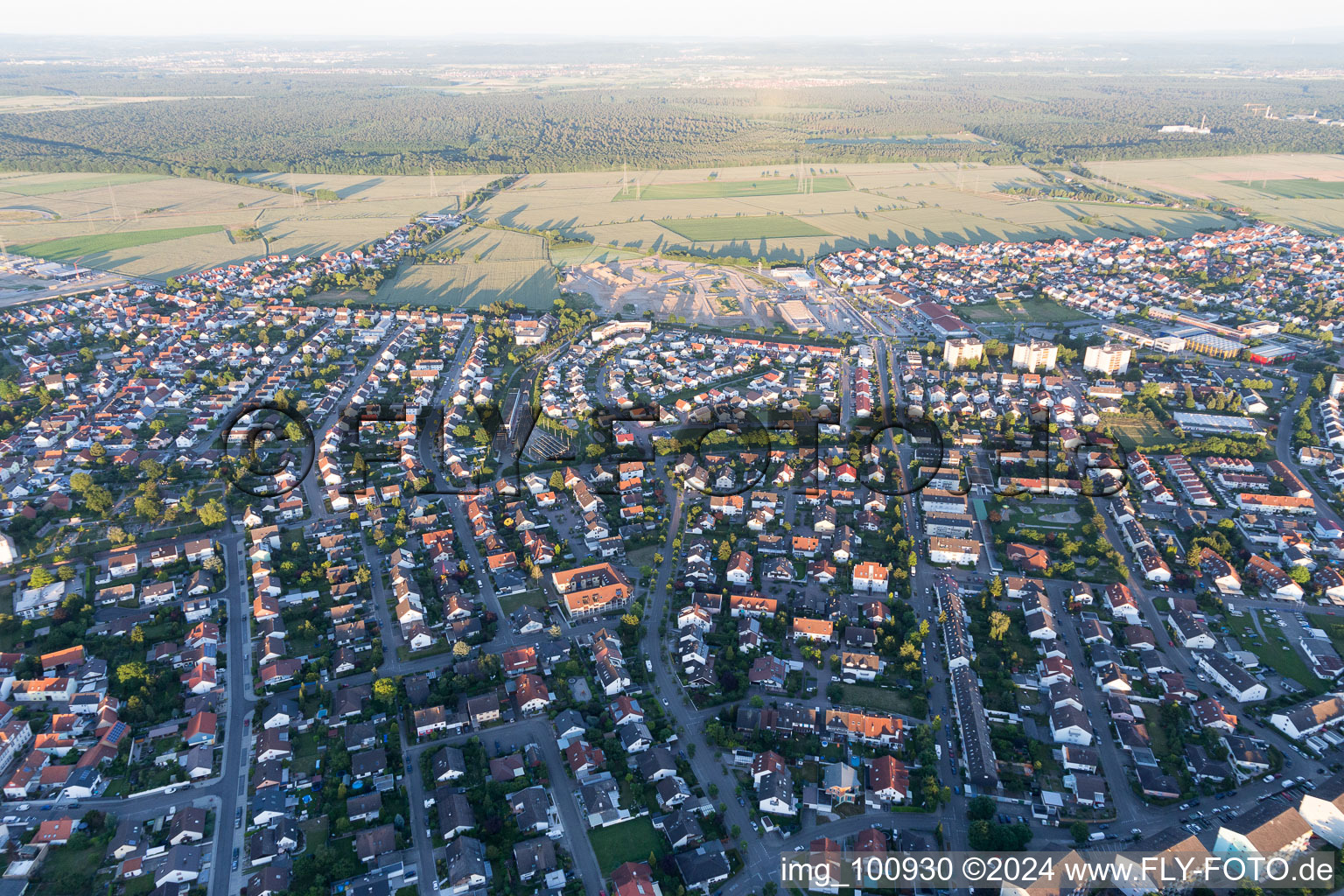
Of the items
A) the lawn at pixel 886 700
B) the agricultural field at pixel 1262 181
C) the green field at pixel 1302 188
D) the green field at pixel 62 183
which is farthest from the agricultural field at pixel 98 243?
the green field at pixel 1302 188

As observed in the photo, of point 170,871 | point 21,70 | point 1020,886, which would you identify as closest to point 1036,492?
point 1020,886

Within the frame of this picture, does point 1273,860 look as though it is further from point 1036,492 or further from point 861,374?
point 861,374

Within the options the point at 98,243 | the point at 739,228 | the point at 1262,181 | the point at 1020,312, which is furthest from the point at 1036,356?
the point at 98,243

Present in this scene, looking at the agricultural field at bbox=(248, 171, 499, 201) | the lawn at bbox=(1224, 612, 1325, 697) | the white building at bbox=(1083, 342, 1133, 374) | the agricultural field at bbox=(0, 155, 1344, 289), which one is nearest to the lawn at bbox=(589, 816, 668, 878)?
the lawn at bbox=(1224, 612, 1325, 697)

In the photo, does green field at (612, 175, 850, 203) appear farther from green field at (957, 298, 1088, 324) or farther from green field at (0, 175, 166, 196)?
green field at (0, 175, 166, 196)

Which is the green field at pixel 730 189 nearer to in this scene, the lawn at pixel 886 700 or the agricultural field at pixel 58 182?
the agricultural field at pixel 58 182
